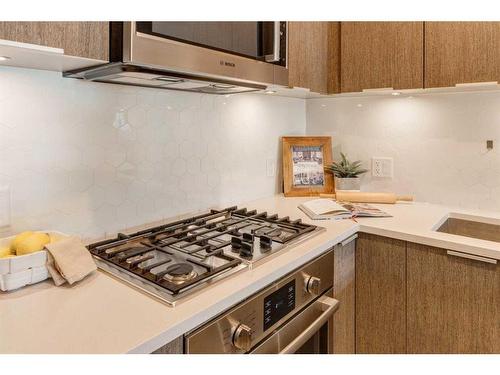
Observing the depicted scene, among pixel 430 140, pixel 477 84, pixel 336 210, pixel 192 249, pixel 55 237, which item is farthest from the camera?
pixel 430 140

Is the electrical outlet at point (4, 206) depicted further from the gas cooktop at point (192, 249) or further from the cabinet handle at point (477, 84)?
the cabinet handle at point (477, 84)

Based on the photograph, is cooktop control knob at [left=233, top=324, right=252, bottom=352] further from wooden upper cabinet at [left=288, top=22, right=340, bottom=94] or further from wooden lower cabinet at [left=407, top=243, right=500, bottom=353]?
wooden upper cabinet at [left=288, top=22, right=340, bottom=94]

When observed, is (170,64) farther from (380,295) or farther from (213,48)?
(380,295)

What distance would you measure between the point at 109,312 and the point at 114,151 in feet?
2.15

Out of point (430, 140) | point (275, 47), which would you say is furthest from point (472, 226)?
point (275, 47)

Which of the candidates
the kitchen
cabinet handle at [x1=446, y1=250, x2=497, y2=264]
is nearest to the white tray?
the kitchen

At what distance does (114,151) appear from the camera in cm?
128

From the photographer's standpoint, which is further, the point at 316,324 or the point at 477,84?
the point at 477,84

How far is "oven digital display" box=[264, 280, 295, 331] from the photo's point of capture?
1019 millimetres

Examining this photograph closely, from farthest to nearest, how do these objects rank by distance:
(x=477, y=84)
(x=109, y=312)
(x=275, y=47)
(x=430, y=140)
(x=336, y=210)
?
(x=430, y=140) < (x=336, y=210) < (x=477, y=84) < (x=275, y=47) < (x=109, y=312)

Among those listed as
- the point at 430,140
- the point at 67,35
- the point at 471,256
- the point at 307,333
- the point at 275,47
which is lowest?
the point at 307,333

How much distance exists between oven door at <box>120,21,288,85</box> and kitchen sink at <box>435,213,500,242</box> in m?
0.95

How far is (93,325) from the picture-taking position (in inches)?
28.6

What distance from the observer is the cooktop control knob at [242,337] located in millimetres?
895
